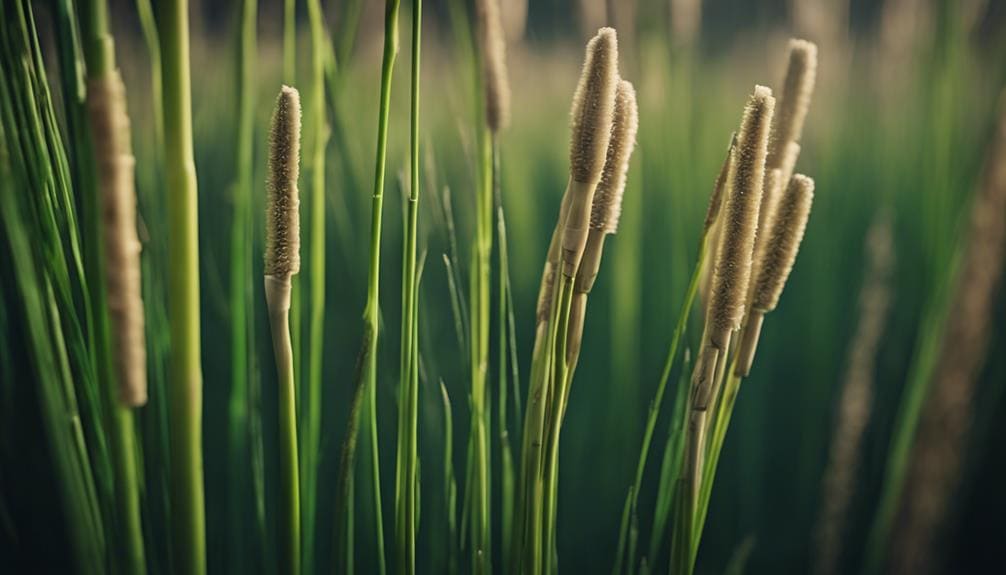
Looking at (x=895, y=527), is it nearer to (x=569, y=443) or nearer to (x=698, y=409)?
(x=569, y=443)

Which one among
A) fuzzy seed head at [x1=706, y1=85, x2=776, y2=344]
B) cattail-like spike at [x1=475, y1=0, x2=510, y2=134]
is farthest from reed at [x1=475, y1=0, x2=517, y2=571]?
fuzzy seed head at [x1=706, y1=85, x2=776, y2=344]

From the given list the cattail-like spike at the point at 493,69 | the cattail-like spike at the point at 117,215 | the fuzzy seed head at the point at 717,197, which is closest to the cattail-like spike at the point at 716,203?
the fuzzy seed head at the point at 717,197

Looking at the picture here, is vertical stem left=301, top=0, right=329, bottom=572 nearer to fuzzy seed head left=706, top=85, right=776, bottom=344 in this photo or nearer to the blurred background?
the blurred background

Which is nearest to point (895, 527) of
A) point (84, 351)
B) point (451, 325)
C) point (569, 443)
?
point (569, 443)

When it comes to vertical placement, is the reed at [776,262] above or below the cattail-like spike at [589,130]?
below

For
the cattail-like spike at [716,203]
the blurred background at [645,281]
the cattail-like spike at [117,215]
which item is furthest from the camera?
the blurred background at [645,281]

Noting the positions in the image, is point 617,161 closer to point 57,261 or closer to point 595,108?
point 595,108

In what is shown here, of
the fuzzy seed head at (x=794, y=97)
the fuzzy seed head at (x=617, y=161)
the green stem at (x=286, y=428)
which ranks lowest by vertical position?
the green stem at (x=286, y=428)

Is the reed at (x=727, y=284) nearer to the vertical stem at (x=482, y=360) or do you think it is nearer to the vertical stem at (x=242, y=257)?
the vertical stem at (x=482, y=360)
